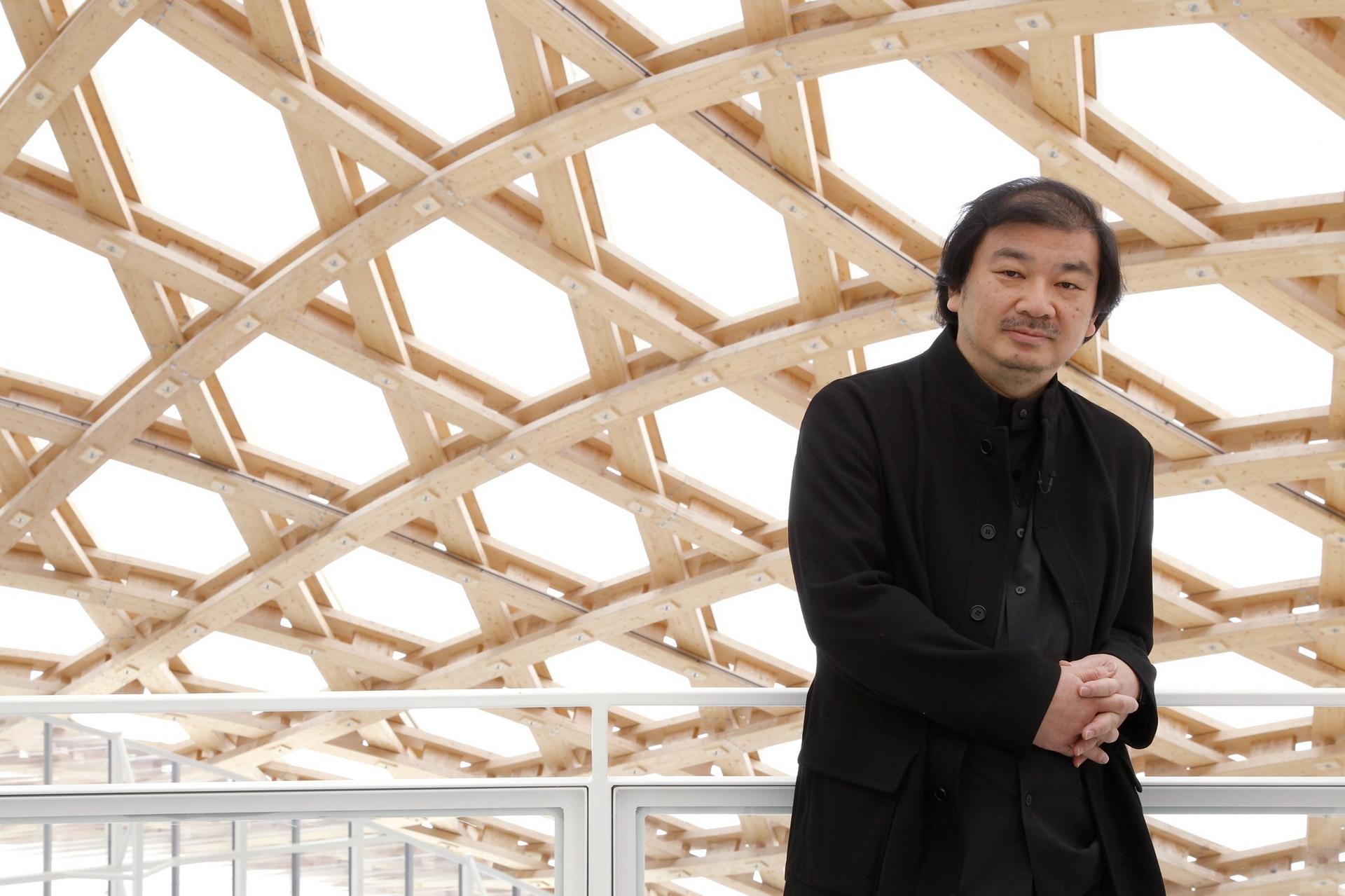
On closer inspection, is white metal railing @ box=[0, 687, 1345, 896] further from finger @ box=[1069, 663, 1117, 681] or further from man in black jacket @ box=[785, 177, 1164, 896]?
finger @ box=[1069, 663, 1117, 681]

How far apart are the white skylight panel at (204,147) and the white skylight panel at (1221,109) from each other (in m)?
12.7

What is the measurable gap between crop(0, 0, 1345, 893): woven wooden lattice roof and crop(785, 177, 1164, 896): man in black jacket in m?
12.9

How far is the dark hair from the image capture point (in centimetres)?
367

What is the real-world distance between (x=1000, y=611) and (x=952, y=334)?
89 centimetres

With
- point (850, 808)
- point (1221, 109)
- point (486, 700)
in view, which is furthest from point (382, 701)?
point (1221, 109)

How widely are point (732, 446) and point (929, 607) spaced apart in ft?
74.1

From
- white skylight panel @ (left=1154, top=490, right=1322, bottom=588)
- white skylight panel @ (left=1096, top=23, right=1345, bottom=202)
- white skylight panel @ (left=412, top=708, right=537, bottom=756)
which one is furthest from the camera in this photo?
white skylight panel @ (left=412, top=708, right=537, bottom=756)

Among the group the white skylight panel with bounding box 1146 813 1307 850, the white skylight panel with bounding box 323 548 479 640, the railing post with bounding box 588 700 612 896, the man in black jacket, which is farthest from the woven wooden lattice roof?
the railing post with bounding box 588 700 612 896

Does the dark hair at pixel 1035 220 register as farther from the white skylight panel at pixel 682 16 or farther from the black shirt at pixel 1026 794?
the white skylight panel at pixel 682 16

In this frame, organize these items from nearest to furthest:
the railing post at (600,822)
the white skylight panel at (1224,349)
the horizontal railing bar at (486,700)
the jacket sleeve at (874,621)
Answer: the jacket sleeve at (874,621)
the horizontal railing bar at (486,700)
the railing post at (600,822)
the white skylight panel at (1224,349)

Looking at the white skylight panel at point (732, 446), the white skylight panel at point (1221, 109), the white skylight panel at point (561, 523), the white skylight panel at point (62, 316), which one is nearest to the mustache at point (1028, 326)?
the white skylight panel at point (1221, 109)

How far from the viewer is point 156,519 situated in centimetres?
2859

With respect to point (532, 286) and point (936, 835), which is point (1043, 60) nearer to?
point (532, 286)

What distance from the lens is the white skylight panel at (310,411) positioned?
24672 mm
